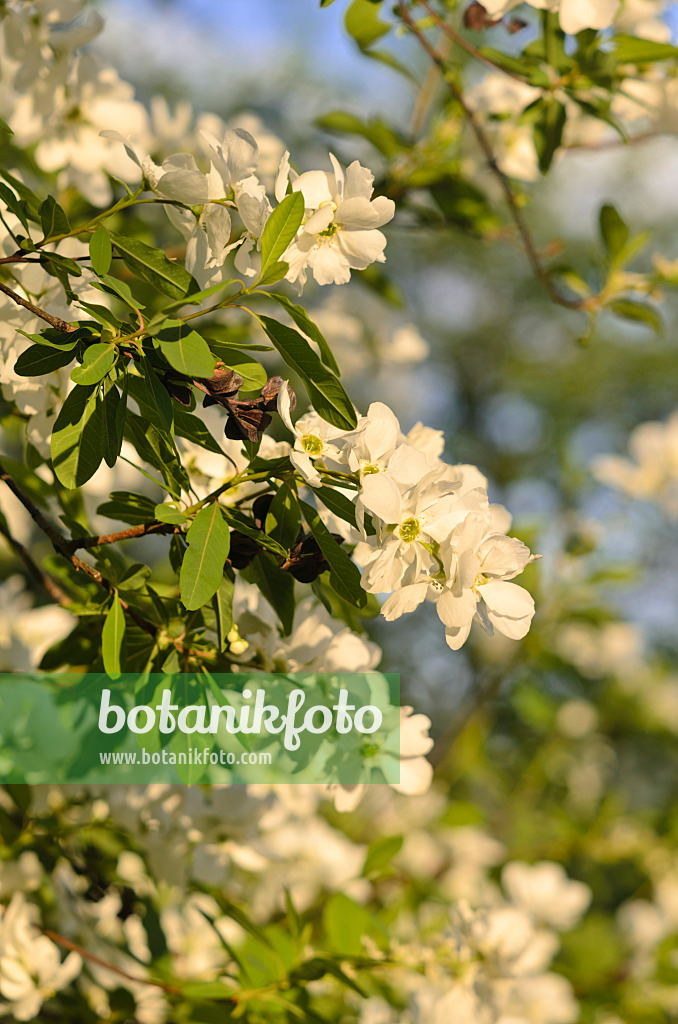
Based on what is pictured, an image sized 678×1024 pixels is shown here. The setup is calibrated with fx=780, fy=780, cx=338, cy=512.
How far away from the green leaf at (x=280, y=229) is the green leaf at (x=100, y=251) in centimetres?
10

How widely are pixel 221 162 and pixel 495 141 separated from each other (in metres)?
0.89

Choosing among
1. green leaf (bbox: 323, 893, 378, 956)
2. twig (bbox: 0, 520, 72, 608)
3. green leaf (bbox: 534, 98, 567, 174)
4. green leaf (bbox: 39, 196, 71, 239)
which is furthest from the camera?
green leaf (bbox: 534, 98, 567, 174)

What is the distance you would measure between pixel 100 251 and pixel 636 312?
0.92 m

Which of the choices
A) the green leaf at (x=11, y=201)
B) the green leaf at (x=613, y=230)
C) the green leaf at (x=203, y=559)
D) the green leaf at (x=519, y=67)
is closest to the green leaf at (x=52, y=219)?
the green leaf at (x=11, y=201)

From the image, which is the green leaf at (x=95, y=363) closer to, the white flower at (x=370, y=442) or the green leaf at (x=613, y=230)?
the white flower at (x=370, y=442)

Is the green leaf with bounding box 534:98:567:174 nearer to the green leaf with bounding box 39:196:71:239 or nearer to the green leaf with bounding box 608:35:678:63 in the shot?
the green leaf with bounding box 608:35:678:63

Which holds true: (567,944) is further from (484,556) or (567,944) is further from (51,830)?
(484,556)

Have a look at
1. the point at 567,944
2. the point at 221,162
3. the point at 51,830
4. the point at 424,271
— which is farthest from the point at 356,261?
the point at 424,271

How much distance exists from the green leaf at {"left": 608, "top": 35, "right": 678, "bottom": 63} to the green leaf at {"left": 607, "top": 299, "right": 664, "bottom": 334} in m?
0.33

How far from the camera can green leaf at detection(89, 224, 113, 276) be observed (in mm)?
499

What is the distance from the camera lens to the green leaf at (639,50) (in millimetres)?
967

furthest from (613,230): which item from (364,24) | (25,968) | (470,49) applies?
(25,968)

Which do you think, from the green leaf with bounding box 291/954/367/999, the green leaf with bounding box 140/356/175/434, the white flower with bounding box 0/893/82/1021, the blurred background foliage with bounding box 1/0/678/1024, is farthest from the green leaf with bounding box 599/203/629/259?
the white flower with bounding box 0/893/82/1021

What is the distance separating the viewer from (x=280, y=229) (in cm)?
50
